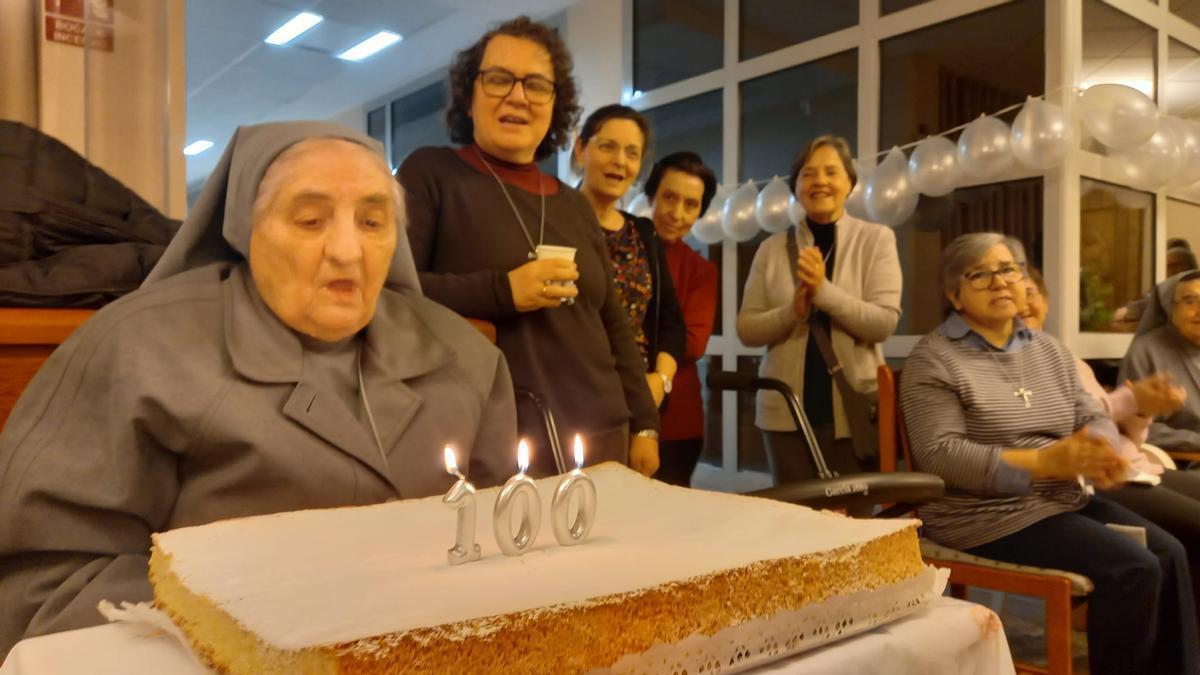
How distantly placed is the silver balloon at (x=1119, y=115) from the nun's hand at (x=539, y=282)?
114 inches

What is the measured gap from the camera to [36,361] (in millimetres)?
1294

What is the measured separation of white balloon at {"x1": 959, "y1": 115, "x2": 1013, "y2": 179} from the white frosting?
317 cm

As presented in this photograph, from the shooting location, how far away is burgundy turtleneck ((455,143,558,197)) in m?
1.81

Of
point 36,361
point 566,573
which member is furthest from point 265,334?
point 566,573

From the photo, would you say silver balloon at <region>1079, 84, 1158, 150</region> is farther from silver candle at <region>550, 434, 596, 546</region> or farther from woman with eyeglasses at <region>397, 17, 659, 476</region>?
silver candle at <region>550, 434, 596, 546</region>

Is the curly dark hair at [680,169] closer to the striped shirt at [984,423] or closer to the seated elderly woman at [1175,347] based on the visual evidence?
the striped shirt at [984,423]

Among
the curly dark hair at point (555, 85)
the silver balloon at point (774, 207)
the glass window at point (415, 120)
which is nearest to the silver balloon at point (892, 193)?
the silver balloon at point (774, 207)

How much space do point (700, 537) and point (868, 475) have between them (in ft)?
4.18

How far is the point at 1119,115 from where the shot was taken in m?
3.45

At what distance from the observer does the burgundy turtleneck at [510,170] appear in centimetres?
181

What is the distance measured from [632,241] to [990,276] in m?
1.02

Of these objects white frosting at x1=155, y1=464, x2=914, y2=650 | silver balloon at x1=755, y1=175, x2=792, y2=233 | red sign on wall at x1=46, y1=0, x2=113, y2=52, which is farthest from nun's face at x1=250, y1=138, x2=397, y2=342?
silver balloon at x1=755, y1=175, x2=792, y2=233

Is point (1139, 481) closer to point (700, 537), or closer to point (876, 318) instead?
point (876, 318)

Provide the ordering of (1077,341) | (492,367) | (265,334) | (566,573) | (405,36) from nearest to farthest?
(566,573) < (265,334) < (492,367) < (1077,341) < (405,36)
